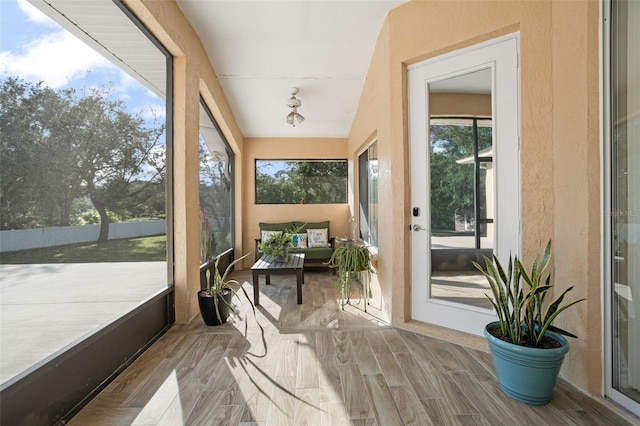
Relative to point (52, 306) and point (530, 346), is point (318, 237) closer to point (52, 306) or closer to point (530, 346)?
point (530, 346)

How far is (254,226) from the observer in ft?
18.9

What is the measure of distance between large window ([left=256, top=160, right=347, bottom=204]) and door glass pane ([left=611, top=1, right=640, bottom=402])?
14.6 feet

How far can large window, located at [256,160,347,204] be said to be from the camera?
19.2 ft

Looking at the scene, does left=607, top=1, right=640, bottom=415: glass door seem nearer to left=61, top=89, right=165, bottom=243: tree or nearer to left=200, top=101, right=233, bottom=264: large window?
left=61, top=89, right=165, bottom=243: tree

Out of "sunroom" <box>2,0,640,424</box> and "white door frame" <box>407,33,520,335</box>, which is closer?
"sunroom" <box>2,0,640,424</box>

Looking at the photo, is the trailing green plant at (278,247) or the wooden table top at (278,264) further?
the trailing green plant at (278,247)

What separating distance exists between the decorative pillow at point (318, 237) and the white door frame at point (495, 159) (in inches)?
113

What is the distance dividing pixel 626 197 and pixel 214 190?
4.02 m

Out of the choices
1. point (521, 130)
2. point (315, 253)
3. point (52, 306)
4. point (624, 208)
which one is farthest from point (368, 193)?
point (52, 306)

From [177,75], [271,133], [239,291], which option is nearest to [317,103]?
[271,133]

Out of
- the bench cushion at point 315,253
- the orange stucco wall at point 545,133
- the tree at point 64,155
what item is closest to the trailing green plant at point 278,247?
the bench cushion at point 315,253

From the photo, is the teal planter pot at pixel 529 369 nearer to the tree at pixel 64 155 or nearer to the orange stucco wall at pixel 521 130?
the orange stucco wall at pixel 521 130

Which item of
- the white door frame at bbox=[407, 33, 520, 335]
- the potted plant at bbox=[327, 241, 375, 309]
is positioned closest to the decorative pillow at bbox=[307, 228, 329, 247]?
the potted plant at bbox=[327, 241, 375, 309]

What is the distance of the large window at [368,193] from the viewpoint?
3989mm
